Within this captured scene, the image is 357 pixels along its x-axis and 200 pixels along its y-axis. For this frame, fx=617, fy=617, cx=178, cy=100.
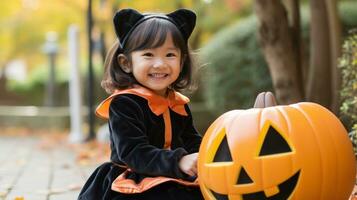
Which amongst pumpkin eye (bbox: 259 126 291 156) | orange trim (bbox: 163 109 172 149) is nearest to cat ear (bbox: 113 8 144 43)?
orange trim (bbox: 163 109 172 149)

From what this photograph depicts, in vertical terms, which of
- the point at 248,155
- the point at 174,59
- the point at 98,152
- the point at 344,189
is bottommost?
the point at 98,152

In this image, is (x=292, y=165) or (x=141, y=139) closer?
(x=292, y=165)

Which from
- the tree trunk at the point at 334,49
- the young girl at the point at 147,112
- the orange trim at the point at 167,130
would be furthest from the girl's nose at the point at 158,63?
the tree trunk at the point at 334,49

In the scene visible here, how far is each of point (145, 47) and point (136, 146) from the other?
48 centimetres

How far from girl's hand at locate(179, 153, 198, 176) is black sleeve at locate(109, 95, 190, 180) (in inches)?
0.9

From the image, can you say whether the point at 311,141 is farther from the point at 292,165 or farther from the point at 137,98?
the point at 137,98

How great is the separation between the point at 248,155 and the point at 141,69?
739mm

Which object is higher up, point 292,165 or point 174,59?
point 174,59

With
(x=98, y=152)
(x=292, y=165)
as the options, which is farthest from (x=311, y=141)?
(x=98, y=152)

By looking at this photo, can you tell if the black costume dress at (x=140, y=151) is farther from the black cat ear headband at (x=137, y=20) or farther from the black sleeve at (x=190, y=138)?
the black cat ear headband at (x=137, y=20)

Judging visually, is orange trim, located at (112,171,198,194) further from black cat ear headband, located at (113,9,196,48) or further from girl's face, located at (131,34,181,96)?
black cat ear headband, located at (113,9,196,48)

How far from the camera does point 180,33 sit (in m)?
3.04

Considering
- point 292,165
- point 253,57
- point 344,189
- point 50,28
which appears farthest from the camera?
point 50,28

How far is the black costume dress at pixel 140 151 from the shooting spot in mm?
2779
